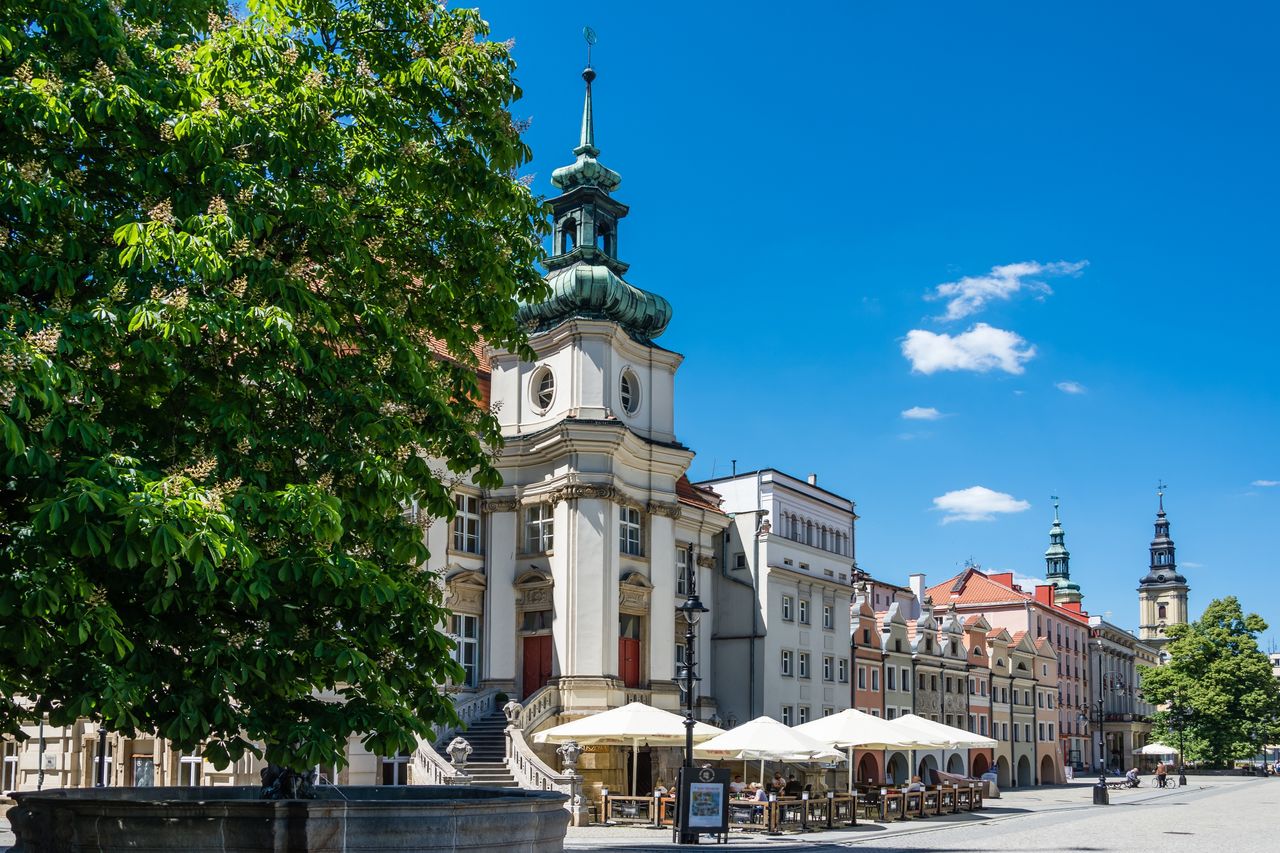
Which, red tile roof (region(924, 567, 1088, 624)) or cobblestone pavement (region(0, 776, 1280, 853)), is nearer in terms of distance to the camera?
cobblestone pavement (region(0, 776, 1280, 853))

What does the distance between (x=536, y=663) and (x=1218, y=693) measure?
59.7 metres

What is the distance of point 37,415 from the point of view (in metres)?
10.5

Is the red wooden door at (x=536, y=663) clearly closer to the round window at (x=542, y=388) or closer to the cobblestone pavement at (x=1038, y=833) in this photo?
the round window at (x=542, y=388)

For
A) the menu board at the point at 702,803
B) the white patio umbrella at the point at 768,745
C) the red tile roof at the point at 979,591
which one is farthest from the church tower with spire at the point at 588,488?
the red tile roof at the point at 979,591

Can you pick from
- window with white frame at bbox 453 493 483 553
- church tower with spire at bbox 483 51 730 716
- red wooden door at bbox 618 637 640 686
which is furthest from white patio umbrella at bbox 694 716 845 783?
window with white frame at bbox 453 493 483 553

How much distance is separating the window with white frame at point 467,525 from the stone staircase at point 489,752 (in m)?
5.43

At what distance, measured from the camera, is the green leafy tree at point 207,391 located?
403 inches

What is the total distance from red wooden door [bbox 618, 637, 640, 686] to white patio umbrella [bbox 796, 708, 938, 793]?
23.7 feet

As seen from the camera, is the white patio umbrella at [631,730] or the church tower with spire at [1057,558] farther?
the church tower with spire at [1057,558]

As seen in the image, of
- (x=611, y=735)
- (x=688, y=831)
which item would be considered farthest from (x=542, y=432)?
(x=688, y=831)

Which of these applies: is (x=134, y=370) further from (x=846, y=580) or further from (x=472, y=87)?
(x=846, y=580)

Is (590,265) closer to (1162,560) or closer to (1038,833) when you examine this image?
(1038,833)

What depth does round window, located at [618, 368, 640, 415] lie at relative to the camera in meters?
44.3

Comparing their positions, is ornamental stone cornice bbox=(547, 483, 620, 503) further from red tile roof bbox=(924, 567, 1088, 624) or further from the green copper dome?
red tile roof bbox=(924, 567, 1088, 624)
